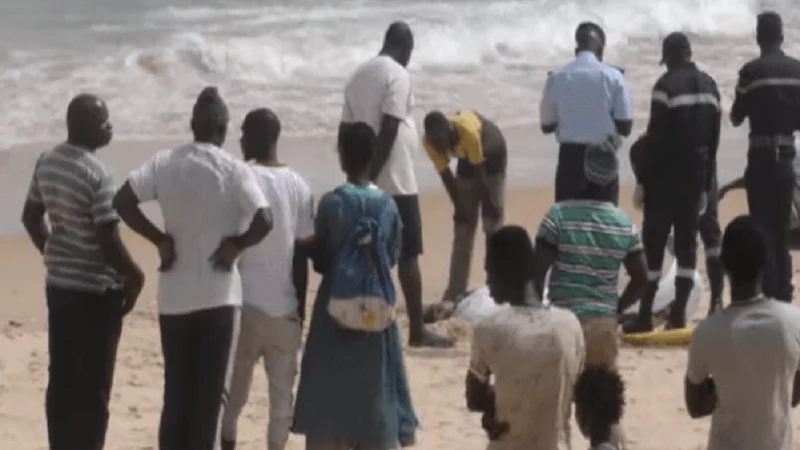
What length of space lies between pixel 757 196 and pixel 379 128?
2013 mm

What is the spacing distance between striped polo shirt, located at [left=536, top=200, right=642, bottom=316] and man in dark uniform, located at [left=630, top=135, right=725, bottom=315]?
10.3ft

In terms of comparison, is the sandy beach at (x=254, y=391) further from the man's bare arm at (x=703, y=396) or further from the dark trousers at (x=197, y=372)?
the man's bare arm at (x=703, y=396)

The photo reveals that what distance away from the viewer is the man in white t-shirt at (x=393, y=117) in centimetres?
976

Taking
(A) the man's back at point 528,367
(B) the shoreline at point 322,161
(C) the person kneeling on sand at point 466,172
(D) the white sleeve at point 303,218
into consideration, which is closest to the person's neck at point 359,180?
(D) the white sleeve at point 303,218

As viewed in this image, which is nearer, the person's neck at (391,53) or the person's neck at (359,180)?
the person's neck at (359,180)

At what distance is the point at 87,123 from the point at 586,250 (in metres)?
1.86

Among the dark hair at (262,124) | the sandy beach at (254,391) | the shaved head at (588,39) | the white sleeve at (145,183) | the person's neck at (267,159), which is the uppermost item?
the shaved head at (588,39)

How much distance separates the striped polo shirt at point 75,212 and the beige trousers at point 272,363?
0.55 meters

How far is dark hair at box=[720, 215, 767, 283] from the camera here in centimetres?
602

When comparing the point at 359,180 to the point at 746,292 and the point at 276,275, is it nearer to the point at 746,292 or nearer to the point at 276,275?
the point at 276,275

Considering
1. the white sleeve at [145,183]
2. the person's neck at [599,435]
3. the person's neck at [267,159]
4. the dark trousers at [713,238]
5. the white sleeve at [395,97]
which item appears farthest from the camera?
the dark trousers at [713,238]

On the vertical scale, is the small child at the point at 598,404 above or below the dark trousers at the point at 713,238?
below

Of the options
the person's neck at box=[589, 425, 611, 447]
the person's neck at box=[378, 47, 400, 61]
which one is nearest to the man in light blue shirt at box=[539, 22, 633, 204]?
the person's neck at box=[378, 47, 400, 61]

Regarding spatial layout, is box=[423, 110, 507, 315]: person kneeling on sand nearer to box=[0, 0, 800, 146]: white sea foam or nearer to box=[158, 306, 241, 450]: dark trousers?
box=[158, 306, 241, 450]: dark trousers
